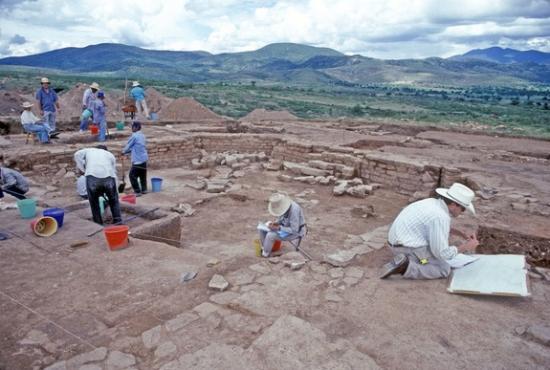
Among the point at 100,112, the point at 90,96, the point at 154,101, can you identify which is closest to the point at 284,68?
the point at 154,101

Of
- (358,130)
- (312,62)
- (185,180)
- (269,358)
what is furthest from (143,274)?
(312,62)

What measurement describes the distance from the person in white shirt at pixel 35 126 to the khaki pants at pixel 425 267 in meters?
10.4

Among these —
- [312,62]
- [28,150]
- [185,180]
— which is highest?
[312,62]

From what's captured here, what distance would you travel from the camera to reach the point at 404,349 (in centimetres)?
328

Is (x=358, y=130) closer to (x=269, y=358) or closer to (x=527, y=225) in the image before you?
(x=527, y=225)

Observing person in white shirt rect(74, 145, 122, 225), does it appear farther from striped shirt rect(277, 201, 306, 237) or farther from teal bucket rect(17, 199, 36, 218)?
striped shirt rect(277, 201, 306, 237)

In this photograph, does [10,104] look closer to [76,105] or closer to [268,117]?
[76,105]

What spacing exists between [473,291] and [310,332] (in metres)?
1.67

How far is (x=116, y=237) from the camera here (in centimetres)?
527

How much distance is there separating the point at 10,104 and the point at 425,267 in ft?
78.1

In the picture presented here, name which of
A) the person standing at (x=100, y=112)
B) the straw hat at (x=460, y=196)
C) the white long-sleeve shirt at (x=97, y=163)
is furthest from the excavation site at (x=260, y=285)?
the person standing at (x=100, y=112)

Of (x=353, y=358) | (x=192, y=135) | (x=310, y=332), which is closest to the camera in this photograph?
(x=353, y=358)

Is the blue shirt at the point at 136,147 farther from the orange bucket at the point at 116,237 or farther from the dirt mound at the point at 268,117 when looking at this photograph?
the dirt mound at the point at 268,117

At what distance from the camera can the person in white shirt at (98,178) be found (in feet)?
20.5
